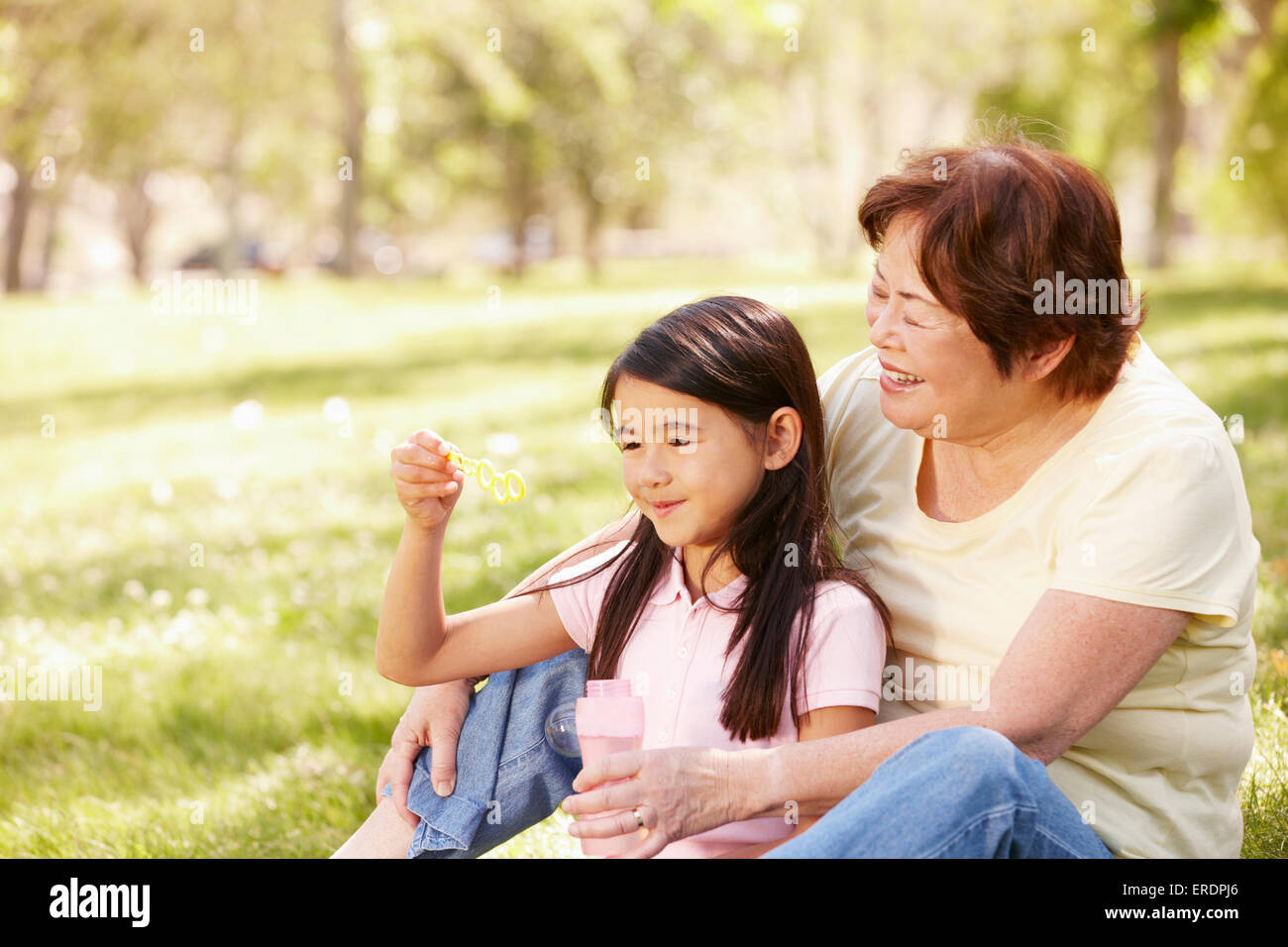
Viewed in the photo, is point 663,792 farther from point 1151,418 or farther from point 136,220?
point 136,220

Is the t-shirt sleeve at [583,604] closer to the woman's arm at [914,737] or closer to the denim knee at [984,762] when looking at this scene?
the woman's arm at [914,737]

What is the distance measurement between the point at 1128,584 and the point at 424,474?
3.63 ft

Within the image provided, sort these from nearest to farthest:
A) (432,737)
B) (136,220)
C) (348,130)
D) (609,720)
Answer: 1. (609,720)
2. (432,737)
3. (348,130)
4. (136,220)

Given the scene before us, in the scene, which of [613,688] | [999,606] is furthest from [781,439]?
[613,688]

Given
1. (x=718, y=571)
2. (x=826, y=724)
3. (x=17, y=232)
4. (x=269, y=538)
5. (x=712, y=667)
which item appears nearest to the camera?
(x=826, y=724)

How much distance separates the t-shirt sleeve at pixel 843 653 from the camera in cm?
223

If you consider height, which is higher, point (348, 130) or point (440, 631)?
point (348, 130)

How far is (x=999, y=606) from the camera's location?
2254mm

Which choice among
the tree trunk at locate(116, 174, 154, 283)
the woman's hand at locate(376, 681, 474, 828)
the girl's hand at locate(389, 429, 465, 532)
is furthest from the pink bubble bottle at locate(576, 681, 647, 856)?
the tree trunk at locate(116, 174, 154, 283)

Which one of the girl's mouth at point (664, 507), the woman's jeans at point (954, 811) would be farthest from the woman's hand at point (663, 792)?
the girl's mouth at point (664, 507)

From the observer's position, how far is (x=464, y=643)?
2.54 metres

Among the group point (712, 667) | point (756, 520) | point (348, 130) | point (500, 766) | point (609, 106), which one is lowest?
point (500, 766)

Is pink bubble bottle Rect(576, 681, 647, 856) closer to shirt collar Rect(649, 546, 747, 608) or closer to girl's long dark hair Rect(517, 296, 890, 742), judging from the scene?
girl's long dark hair Rect(517, 296, 890, 742)
